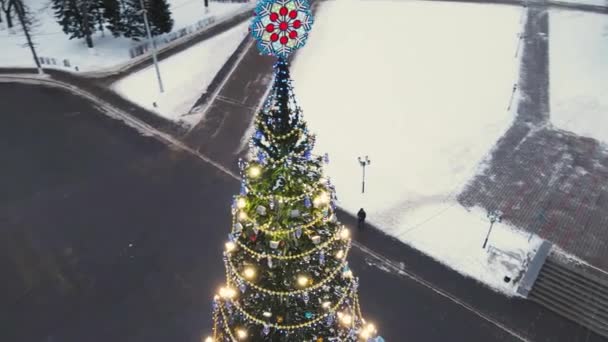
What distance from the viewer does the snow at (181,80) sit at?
98.8ft

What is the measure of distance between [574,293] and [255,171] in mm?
15406

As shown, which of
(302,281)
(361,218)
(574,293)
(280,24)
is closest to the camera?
(280,24)

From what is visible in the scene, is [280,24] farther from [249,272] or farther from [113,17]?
[113,17]

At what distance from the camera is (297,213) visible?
833 cm

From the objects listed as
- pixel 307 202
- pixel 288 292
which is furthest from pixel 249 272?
pixel 307 202

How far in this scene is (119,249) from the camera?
20.1 meters

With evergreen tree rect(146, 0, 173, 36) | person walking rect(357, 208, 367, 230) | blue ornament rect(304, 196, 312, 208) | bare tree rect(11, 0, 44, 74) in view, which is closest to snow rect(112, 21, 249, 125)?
evergreen tree rect(146, 0, 173, 36)

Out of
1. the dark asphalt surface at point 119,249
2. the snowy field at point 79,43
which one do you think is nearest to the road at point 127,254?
the dark asphalt surface at point 119,249

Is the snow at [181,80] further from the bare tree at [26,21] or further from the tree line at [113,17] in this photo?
the bare tree at [26,21]

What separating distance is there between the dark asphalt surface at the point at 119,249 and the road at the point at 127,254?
5cm

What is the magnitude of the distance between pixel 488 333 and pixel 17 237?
20247 mm

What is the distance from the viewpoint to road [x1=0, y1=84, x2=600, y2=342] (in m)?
17.1

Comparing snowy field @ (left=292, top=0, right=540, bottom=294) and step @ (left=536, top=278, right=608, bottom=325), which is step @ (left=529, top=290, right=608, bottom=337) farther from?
snowy field @ (left=292, top=0, right=540, bottom=294)

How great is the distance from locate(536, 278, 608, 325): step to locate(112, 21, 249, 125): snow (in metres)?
20.8
